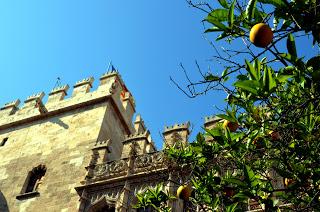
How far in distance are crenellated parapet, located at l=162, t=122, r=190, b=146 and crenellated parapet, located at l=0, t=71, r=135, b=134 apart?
14.0 ft

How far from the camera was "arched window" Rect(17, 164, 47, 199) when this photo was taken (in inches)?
565

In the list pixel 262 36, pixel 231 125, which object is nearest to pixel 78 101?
pixel 231 125

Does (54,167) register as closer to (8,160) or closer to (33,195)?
(33,195)

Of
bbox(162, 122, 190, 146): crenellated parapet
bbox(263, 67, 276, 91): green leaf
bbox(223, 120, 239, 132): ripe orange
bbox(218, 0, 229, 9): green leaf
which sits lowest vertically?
bbox(263, 67, 276, 91): green leaf

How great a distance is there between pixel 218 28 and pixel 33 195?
11.9 metres

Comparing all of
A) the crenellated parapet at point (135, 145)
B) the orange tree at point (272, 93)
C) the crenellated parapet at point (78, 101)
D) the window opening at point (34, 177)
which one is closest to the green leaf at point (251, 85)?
the orange tree at point (272, 93)

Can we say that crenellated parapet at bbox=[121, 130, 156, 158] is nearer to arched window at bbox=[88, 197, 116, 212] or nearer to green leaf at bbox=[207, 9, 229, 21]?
arched window at bbox=[88, 197, 116, 212]

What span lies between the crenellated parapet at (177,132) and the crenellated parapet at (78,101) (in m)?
4.26

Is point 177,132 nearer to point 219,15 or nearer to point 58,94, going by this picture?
point 58,94

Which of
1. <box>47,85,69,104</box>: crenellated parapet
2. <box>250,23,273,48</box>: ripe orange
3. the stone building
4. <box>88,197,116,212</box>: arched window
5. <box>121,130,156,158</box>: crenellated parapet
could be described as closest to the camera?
<box>250,23,273,48</box>: ripe orange

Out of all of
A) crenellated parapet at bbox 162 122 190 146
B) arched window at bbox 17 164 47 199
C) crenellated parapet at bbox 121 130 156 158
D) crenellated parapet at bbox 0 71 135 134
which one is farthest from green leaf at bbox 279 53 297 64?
crenellated parapet at bbox 0 71 135 134

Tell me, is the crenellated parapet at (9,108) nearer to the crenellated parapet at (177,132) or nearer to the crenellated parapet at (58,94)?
the crenellated parapet at (58,94)

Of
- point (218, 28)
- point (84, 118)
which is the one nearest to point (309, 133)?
point (218, 28)

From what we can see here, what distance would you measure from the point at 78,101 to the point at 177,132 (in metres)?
5.90
